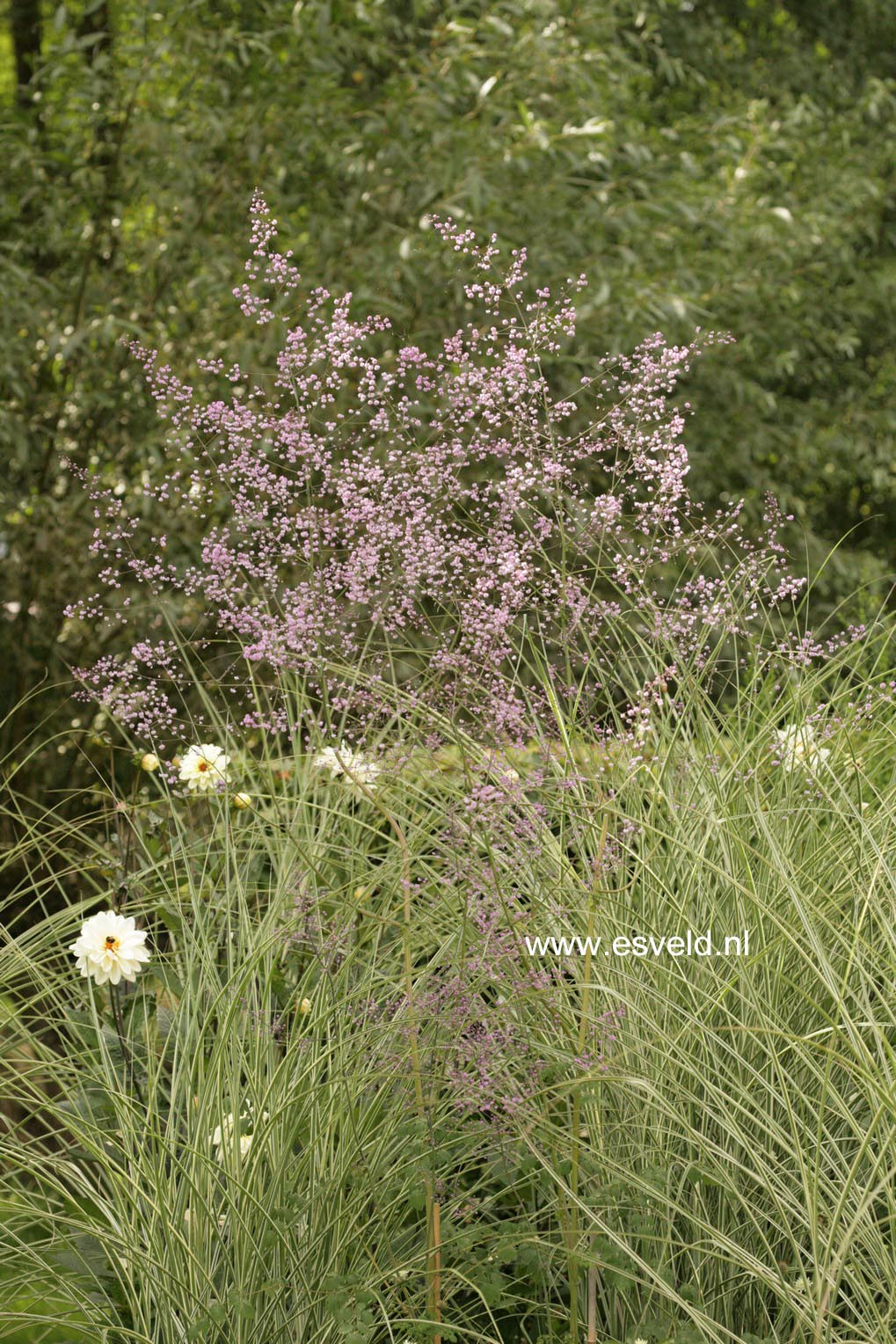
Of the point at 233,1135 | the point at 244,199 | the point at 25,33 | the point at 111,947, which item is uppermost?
the point at 25,33

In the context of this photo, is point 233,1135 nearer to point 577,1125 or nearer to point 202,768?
point 577,1125

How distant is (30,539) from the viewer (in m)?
5.02

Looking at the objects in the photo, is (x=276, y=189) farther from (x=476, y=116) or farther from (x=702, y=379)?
(x=702, y=379)

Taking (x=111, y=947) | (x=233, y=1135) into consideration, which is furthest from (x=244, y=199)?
(x=233, y=1135)

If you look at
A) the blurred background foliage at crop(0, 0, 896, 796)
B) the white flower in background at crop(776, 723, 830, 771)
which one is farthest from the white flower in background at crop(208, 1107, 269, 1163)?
the blurred background foliage at crop(0, 0, 896, 796)

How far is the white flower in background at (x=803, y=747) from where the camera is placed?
225 centimetres

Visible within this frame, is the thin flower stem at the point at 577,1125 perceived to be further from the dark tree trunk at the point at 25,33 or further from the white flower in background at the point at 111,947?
the dark tree trunk at the point at 25,33

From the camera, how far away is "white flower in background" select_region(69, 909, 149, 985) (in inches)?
83.7

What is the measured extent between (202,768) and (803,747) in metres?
1.12

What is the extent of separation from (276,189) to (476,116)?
876 mm

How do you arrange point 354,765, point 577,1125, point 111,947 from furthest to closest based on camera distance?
1. point 354,765
2. point 111,947
3. point 577,1125

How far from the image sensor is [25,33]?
6379 millimetres

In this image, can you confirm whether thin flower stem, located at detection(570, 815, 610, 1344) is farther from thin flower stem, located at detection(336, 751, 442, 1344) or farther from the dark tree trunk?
the dark tree trunk

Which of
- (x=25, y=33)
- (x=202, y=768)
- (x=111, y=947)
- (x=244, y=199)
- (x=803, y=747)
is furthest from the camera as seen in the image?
(x=25, y=33)
